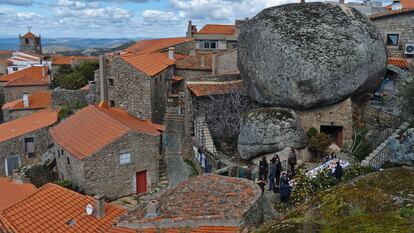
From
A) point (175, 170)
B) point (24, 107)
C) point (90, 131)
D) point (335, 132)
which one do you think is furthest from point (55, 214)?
point (24, 107)

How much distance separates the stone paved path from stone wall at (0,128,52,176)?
11.7 metres

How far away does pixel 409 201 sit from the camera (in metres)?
4.31

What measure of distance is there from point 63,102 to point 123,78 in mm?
11643

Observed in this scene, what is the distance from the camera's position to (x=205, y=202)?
39.5ft

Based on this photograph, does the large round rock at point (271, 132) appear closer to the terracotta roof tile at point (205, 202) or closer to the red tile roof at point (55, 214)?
the terracotta roof tile at point (205, 202)

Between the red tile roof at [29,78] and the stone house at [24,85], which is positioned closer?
the stone house at [24,85]

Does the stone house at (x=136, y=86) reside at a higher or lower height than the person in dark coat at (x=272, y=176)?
higher

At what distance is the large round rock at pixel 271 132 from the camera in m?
20.8

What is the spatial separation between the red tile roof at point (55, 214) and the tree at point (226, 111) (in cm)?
1139

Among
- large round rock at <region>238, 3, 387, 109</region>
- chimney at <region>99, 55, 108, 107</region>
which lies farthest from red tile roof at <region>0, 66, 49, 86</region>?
A: large round rock at <region>238, 3, 387, 109</region>

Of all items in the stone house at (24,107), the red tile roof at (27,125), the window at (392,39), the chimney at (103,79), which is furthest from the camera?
the stone house at (24,107)

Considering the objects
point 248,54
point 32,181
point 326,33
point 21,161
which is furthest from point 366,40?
point 21,161

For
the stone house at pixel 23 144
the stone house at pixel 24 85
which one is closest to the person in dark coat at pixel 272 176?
the stone house at pixel 23 144

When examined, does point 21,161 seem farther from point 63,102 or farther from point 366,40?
point 366,40
